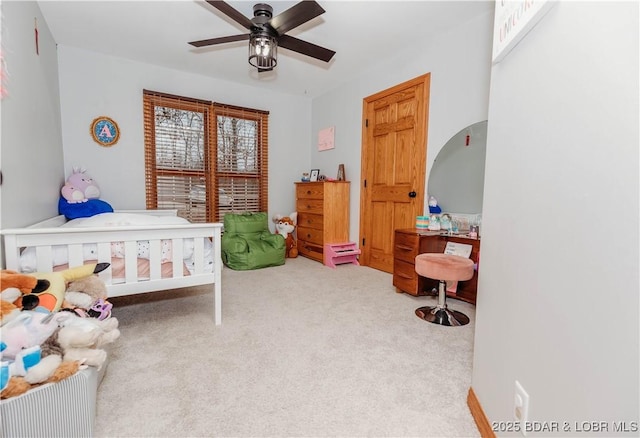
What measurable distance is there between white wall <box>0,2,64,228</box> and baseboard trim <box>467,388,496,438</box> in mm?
2485

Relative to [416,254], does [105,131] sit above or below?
above

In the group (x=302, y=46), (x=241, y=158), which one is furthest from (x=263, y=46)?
(x=241, y=158)

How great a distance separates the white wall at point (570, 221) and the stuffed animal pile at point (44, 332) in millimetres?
1427

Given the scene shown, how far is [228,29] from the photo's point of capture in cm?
283

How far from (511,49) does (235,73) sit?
3.66 meters

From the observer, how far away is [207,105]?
404 cm

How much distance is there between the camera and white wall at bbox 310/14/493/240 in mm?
2611

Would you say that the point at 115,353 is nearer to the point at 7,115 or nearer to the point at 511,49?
the point at 7,115

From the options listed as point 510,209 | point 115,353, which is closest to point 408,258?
point 510,209

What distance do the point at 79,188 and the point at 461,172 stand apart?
12.9 ft

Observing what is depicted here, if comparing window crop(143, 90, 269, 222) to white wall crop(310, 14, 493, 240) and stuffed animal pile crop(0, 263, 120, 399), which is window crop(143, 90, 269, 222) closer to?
white wall crop(310, 14, 493, 240)

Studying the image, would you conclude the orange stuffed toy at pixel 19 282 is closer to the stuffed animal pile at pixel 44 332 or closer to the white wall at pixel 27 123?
the stuffed animal pile at pixel 44 332

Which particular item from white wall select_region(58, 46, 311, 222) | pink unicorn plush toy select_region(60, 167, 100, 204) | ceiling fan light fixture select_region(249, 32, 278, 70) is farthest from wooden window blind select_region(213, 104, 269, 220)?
ceiling fan light fixture select_region(249, 32, 278, 70)

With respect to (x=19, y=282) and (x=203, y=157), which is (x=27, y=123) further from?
(x=203, y=157)
